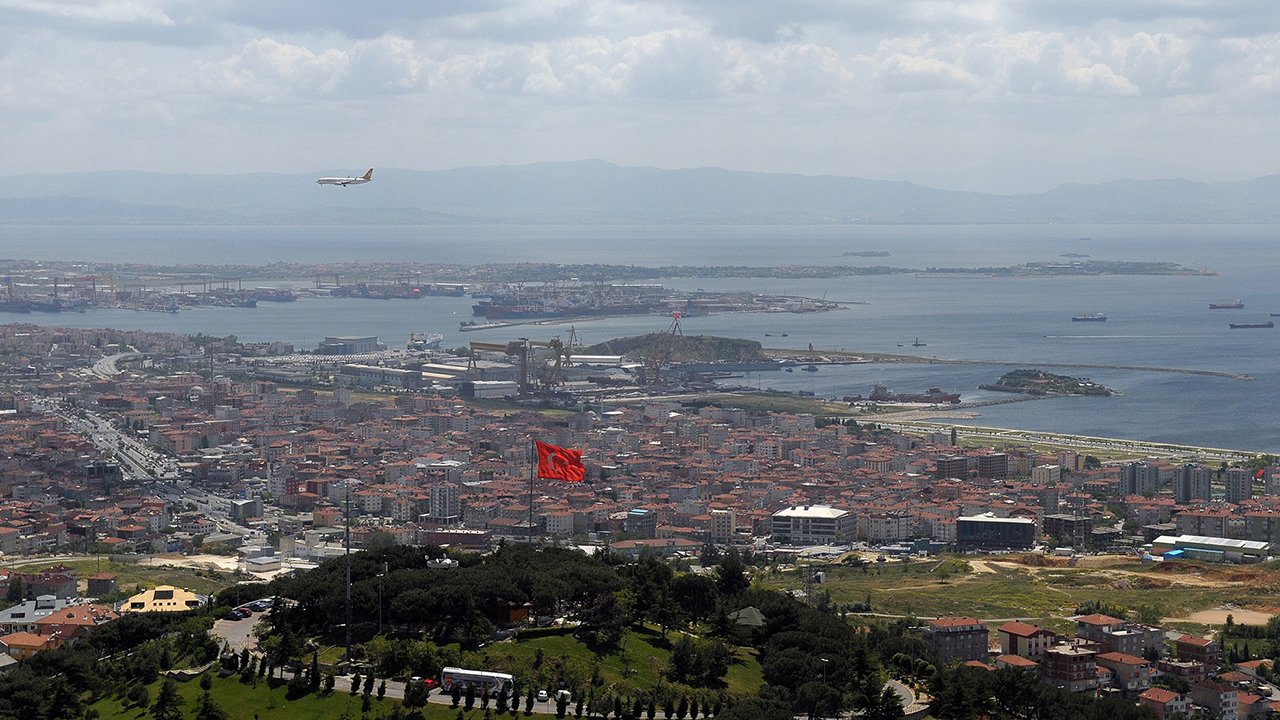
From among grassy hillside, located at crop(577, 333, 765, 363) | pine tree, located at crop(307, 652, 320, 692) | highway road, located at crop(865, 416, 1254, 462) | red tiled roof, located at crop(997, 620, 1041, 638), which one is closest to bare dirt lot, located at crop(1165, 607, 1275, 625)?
red tiled roof, located at crop(997, 620, 1041, 638)

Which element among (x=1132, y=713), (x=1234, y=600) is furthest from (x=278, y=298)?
(x=1132, y=713)

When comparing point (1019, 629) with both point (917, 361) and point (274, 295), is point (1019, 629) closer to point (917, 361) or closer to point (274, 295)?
point (917, 361)

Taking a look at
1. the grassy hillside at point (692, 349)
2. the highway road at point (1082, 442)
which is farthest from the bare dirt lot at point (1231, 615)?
the grassy hillside at point (692, 349)

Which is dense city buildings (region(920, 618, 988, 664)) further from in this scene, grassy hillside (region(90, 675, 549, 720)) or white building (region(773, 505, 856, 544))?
white building (region(773, 505, 856, 544))

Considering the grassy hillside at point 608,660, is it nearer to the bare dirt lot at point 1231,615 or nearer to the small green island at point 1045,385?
the bare dirt lot at point 1231,615

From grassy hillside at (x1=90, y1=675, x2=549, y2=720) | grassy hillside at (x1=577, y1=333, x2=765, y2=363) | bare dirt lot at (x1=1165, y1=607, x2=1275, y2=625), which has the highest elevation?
grassy hillside at (x1=90, y1=675, x2=549, y2=720)

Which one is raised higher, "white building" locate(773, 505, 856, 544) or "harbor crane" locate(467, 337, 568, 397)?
"harbor crane" locate(467, 337, 568, 397)

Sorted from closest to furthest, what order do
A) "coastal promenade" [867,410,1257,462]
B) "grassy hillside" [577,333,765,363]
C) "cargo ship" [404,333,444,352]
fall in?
"coastal promenade" [867,410,1257,462] → "grassy hillside" [577,333,765,363] → "cargo ship" [404,333,444,352]
